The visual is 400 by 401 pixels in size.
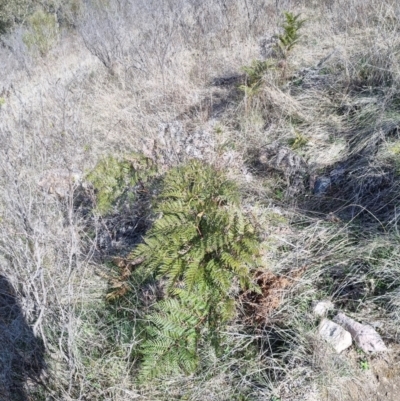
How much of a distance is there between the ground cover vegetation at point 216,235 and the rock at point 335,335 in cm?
4

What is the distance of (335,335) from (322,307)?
169mm

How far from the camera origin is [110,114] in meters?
4.25

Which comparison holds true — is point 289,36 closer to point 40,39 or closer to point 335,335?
point 335,335

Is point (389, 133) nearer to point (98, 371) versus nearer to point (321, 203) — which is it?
point (321, 203)

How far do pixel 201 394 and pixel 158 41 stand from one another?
15.4ft

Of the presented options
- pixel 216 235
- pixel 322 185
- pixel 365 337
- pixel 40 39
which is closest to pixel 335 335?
pixel 365 337

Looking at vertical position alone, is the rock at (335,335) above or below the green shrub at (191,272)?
below

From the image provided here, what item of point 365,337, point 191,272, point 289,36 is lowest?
point 365,337

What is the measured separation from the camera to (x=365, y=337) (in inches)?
62.8

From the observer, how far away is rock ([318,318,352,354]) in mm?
1604

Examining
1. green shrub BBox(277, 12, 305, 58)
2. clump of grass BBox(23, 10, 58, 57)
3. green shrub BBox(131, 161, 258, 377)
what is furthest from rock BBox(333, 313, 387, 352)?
clump of grass BBox(23, 10, 58, 57)

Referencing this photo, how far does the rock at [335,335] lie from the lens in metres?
1.60

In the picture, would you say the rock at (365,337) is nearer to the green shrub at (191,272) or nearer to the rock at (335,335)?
the rock at (335,335)

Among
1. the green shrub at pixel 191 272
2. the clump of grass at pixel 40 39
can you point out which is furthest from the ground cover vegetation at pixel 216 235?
the clump of grass at pixel 40 39
